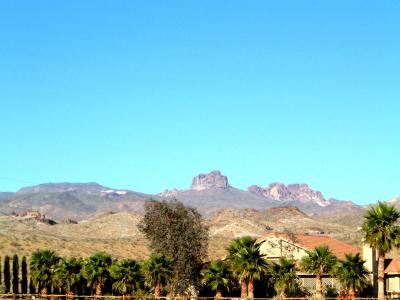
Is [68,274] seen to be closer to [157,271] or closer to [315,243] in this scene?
[157,271]

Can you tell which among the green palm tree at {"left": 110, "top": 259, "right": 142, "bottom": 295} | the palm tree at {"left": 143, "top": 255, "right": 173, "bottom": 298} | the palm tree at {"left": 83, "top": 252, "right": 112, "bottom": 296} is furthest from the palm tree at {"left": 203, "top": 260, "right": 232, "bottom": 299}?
the palm tree at {"left": 83, "top": 252, "right": 112, "bottom": 296}

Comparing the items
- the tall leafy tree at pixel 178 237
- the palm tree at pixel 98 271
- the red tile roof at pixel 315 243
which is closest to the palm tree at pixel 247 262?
the tall leafy tree at pixel 178 237

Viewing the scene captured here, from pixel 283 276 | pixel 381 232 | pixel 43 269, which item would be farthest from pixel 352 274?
pixel 43 269

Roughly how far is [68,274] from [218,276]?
15.4m

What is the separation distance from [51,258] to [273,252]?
23.7m

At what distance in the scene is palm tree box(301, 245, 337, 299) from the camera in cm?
6225

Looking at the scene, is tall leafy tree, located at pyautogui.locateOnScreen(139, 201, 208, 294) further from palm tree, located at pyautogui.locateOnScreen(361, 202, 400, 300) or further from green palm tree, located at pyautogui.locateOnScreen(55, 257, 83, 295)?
palm tree, located at pyautogui.locateOnScreen(361, 202, 400, 300)

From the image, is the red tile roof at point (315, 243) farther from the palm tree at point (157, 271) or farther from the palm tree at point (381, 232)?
the palm tree at point (157, 271)

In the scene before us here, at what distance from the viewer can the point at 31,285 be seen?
74.2 m

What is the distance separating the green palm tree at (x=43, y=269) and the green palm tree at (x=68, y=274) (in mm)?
843

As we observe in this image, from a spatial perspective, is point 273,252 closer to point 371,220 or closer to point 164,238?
point 164,238

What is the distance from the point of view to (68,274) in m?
68.9

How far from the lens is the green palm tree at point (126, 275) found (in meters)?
66.0

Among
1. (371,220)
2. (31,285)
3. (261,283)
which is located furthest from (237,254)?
(31,285)
